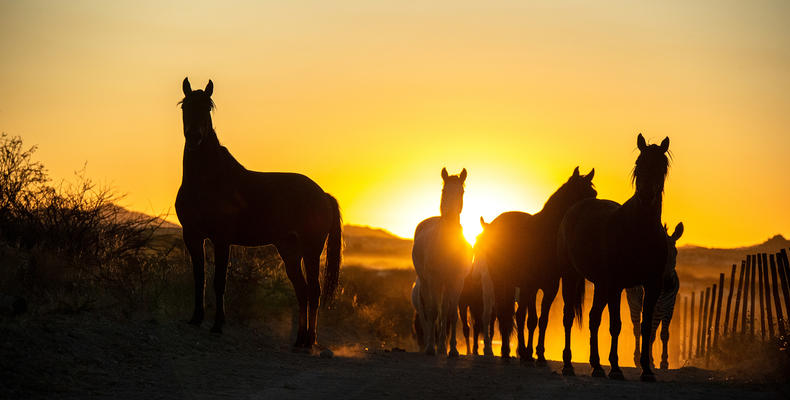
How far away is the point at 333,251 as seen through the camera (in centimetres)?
1583

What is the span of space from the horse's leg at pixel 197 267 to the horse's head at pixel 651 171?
667 centimetres

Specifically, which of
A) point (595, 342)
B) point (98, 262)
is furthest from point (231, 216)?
point (595, 342)

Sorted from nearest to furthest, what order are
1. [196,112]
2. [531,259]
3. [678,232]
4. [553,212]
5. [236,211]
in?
[196,112]
[236,211]
[531,259]
[553,212]
[678,232]

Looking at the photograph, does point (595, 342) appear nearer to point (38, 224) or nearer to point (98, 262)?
point (98, 262)

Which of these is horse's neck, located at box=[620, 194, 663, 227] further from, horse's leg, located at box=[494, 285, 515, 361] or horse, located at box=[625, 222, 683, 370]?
horse, located at box=[625, 222, 683, 370]

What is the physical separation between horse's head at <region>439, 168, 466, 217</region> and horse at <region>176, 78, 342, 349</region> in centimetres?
213

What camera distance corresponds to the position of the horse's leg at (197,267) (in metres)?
13.8

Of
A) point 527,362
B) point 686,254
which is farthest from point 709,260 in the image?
point 527,362

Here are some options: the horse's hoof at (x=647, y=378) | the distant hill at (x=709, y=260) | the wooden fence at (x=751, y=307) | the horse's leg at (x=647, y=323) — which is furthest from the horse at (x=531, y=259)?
the distant hill at (x=709, y=260)

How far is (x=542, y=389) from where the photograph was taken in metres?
10.3

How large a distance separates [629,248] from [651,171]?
1229mm

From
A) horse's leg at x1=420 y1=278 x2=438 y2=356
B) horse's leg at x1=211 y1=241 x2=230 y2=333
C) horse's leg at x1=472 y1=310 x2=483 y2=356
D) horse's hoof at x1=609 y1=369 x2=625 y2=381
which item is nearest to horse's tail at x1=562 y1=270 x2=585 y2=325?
horse's hoof at x1=609 y1=369 x2=625 y2=381

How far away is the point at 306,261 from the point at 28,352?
221 inches

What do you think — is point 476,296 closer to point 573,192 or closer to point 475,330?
point 475,330
